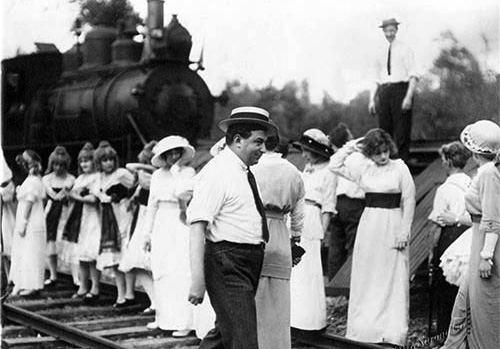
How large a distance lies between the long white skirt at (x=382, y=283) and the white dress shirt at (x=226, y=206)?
246 centimetres

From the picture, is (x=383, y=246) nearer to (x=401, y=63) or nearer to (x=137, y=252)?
(x=401, y=63)

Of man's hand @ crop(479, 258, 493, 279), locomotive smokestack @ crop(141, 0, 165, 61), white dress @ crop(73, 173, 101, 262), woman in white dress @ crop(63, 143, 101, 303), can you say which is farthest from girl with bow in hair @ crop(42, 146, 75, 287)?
man's hand @ crop(479, 258, 493, 279)

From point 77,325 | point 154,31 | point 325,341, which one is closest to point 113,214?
point 77,325

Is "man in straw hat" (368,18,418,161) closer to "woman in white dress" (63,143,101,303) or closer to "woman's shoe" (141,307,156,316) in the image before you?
"woman's shoe" (141,307,156,316)

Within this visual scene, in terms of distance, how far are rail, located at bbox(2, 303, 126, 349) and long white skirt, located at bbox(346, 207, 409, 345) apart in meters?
2.03

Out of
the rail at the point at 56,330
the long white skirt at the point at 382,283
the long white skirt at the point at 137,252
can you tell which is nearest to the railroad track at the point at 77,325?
the rail at the point at 56,330

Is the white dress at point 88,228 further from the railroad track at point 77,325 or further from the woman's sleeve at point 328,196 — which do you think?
the woman's sleeve at point 328,196

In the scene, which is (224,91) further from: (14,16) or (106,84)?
(14,16)

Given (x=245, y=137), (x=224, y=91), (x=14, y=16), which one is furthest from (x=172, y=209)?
(x=224, y=91)

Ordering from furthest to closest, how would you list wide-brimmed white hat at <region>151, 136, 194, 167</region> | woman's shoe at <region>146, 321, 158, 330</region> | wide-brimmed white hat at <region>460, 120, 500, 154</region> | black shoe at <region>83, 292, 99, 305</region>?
black shoe at <region>83, 292, 99, 305</region> < woman's shoe at <region>146, 321, 158, 330</region> < wide-brimmed white hat at <region>151, 136, 194, 167</region> < wide-brimmed white hat at <region>460, 120, 500, 154</region>

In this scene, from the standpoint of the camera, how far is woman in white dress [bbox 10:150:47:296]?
9.63 metres

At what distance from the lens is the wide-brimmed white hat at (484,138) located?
5520mm

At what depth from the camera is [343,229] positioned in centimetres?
930

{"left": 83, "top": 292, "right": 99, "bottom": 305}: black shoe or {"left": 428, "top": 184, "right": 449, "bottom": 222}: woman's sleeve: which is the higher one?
{"left": 428, "top": 184, "right": 449, "bottom": 222}: woman's sleeve
